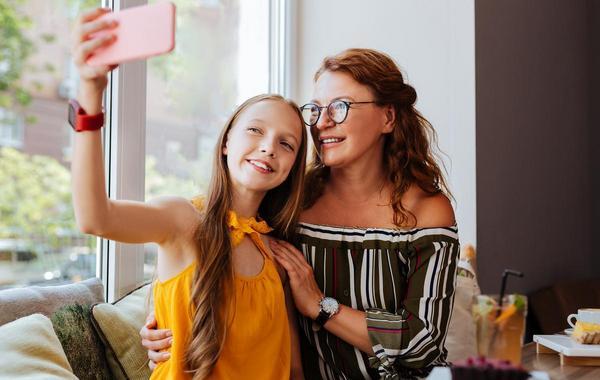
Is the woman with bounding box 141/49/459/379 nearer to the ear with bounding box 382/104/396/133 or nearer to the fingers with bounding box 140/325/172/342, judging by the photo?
the ear with bounding box 382/104/396/133

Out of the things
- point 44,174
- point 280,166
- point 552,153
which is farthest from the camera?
point 552,153

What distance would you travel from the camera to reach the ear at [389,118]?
1957mm

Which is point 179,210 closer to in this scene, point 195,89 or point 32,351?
point 32,351

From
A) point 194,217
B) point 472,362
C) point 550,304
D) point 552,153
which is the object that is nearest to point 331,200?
point 194,217

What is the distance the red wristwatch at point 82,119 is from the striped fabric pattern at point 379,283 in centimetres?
90

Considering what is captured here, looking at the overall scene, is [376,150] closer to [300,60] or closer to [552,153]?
[300,60]

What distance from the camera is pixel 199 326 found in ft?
4.66

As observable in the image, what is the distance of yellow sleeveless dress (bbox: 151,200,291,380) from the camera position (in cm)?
145

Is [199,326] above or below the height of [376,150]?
below

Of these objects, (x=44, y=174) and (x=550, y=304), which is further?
(x=550, y=304)

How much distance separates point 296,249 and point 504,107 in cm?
168

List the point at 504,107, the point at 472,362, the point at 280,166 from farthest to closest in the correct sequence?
the point at 504,107
the point at 280,166
the point at 472,362

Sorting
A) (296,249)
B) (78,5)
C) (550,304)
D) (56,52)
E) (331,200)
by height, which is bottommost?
(550,304)

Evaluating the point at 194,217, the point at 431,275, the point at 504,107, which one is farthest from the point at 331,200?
the point at 504,107
